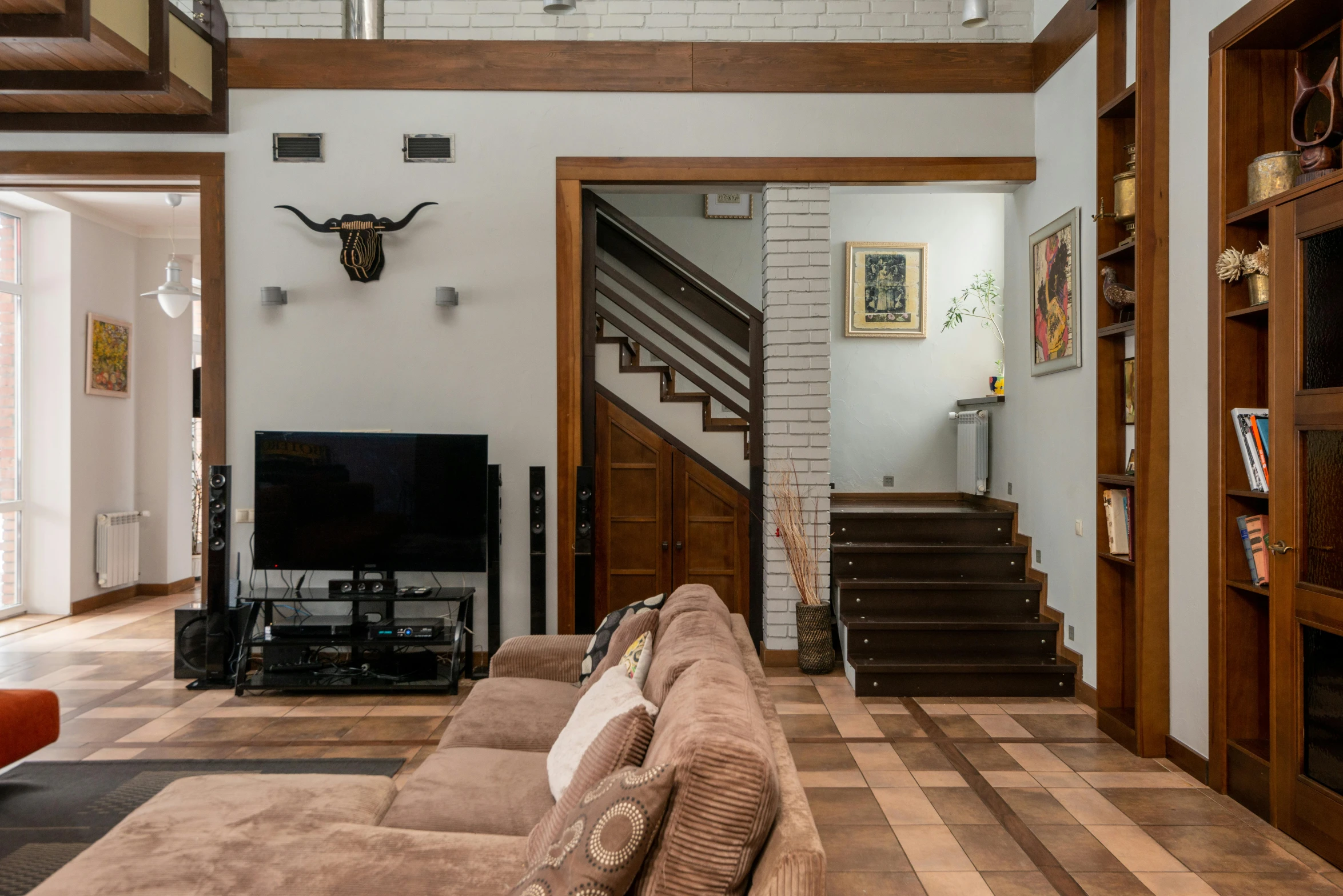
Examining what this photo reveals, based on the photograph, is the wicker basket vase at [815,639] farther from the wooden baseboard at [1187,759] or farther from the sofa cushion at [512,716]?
the sofa cushion at [512,716]

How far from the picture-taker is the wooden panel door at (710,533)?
5.54 meters

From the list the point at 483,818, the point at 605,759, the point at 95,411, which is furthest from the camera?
the point at 95,411

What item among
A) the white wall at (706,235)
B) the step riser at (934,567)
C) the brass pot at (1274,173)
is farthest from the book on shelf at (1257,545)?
the white wall at (706,235)

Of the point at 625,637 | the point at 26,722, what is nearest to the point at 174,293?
the point at 26,722

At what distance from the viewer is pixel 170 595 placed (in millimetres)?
7812

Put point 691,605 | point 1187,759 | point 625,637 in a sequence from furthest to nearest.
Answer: point 1187,759
point 625,637
point 691,605

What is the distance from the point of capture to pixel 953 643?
5020mm

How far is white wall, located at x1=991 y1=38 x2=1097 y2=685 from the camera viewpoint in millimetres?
4578

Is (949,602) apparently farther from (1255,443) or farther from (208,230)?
(208,230)

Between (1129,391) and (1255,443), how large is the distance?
3.36ft

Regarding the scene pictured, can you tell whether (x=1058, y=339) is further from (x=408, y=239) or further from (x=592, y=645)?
(x=408, y=239)

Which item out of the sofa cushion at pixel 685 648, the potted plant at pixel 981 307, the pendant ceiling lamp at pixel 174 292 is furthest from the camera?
the potted plant at pixel 981 307

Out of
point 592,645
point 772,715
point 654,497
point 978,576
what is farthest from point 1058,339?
point 772,715

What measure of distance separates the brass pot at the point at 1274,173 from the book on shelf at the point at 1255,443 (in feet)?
2.61
